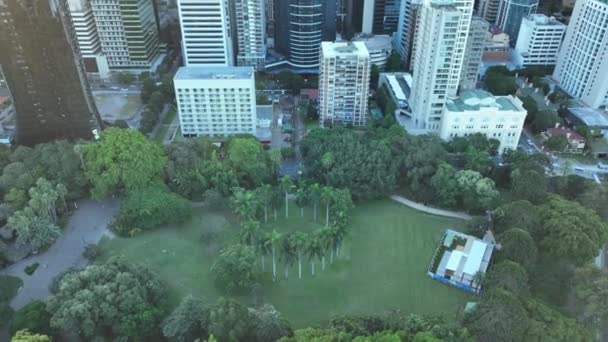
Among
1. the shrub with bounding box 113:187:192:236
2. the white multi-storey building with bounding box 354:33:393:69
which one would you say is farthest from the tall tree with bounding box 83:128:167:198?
the white multi-storey building with bounding box 354:33:393:69

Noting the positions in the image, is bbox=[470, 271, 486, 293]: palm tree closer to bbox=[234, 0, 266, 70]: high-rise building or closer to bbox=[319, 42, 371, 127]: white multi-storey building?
bbox=[319, 42, 371, 127]: white multi-storey building

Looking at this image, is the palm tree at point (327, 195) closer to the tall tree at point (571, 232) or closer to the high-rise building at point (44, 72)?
the tall tree at point (571, 232)

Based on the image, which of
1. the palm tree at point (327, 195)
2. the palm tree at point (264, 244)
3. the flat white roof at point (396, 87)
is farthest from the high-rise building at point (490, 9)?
the palm tree at point (264, 244)

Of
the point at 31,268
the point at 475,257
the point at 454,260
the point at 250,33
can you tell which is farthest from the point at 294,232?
the point at 250,33

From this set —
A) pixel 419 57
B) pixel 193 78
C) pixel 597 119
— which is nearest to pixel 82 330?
pixel 193 78

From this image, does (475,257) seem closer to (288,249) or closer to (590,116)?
(288,249)

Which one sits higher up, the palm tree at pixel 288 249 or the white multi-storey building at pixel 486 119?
the white multi-storey building at pixel 486 119
